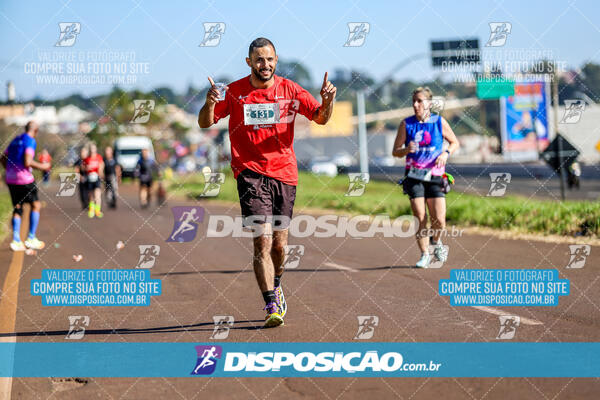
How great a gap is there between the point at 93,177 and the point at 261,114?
1489 centimetres

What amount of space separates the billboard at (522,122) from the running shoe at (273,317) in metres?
51.4

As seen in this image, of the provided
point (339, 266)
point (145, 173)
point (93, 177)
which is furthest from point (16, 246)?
point (145, 173)

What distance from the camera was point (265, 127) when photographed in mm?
6281

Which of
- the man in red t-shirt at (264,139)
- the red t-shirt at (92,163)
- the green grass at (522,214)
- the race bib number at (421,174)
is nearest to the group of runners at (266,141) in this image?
the man in red t-shirt at (264,139)

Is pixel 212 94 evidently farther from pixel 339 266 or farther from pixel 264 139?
pixel 339 266

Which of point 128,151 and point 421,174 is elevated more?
point 128,151

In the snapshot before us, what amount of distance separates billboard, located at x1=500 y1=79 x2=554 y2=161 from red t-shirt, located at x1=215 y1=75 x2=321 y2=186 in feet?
167

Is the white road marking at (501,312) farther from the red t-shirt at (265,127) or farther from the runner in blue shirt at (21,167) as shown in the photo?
the runner in blue shirt at (21,167)

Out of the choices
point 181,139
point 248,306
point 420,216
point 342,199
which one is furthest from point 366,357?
point 181,139

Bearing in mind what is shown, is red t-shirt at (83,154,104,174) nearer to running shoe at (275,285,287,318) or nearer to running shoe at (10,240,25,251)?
running shoe at (10,240,25,251)

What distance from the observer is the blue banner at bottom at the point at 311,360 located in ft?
15.6

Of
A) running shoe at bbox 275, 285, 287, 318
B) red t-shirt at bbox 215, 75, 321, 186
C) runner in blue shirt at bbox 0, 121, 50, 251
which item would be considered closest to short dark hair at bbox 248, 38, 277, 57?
red t-shirt at bbox 215, 75, 321, 186

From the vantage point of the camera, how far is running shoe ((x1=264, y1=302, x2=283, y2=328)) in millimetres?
6086

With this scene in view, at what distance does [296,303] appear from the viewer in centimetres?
723
